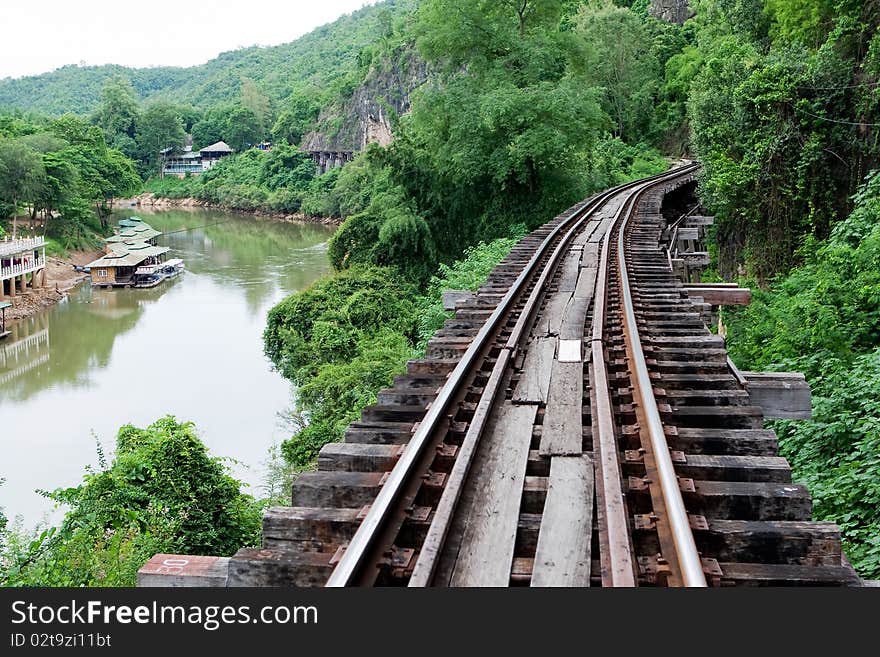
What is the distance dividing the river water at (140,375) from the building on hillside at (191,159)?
187 feet

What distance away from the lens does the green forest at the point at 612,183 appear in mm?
8062

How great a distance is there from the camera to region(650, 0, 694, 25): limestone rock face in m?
53.2

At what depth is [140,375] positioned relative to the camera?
2294 cm

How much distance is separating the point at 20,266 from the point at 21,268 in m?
0.11

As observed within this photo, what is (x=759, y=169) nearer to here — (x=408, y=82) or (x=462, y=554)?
(x=462, y=554)

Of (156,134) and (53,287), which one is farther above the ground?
(156,134)

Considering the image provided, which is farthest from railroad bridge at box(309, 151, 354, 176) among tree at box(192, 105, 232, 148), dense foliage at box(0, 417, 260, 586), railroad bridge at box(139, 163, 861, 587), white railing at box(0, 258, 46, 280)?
railroad bridge at box(139, 163, 861, 587)

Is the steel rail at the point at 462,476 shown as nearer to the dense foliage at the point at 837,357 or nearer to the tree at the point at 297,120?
the dense foliage at the point at 837,357

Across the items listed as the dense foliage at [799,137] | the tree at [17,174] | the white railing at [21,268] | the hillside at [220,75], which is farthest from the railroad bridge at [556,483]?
the hillside at [220,75]

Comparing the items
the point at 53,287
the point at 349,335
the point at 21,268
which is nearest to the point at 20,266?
the point at 21,268

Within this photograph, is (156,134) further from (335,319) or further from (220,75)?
(335,319)

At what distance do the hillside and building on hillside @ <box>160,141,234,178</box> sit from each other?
95.0 feet

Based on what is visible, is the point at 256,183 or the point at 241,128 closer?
the point at 256,183

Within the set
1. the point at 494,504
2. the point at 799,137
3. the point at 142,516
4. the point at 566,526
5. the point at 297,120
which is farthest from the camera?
the point at 297,120
